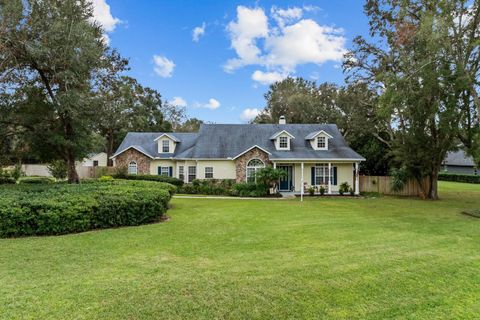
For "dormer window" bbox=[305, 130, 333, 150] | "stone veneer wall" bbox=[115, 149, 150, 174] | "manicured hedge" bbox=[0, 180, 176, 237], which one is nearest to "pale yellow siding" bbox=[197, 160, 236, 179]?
"stone veneer wall" bbox=[115, 149, 150, 174]

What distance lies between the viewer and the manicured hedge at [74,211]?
8.30m

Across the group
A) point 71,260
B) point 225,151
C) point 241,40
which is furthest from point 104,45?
point 71,260

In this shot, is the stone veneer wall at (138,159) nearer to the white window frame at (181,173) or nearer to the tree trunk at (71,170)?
the white window frame at (181,173)

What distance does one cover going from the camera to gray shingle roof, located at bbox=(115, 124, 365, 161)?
23.1 m

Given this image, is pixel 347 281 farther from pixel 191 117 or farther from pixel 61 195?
pixel 191 117

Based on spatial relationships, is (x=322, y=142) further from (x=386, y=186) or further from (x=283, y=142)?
(x=386, y=186)

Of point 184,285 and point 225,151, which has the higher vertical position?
point 225,151

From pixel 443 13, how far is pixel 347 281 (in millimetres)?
14188

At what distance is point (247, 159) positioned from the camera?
895 inches

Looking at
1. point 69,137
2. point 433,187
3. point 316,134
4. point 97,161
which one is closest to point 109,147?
point 97,161

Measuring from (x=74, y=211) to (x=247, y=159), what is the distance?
15.0m

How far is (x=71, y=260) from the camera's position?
20.9 feet

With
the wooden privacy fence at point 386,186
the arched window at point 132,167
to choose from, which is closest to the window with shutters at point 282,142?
the wooden privacy fence at point 386,186

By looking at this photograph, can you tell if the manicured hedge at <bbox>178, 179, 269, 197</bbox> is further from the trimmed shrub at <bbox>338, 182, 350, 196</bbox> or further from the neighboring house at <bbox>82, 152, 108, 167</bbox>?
the neighboring house at <bbox>82, 152, 108, 167</bbox>
